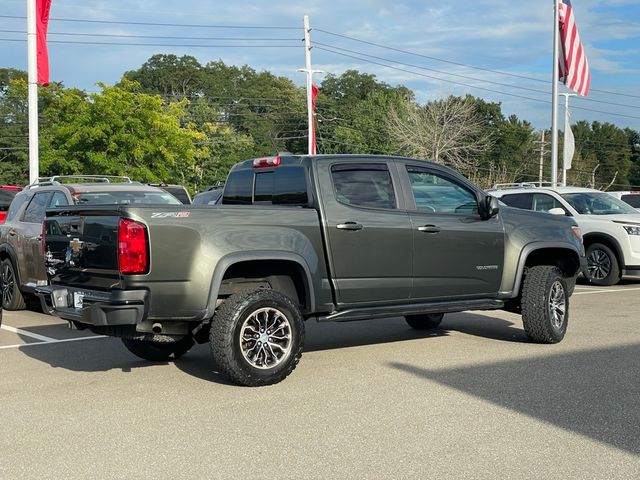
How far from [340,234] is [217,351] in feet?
5.18

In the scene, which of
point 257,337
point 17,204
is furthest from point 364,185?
point 17,204

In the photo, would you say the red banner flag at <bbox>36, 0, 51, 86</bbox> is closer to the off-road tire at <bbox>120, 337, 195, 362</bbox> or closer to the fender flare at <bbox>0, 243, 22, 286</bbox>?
the fender flare at <bbox>0, 243, 22, 286</bbox>

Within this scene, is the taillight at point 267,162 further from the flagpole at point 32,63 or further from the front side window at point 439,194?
the flagpole at point 32,63

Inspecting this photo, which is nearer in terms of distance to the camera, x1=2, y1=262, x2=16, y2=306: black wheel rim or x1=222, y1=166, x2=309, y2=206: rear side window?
x1=222, y1=166, x2=309, y2=206: rear side window

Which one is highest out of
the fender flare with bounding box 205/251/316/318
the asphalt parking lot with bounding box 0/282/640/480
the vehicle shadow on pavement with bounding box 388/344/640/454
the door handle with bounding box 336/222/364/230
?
the door handle with bounding box 336/222/364/230

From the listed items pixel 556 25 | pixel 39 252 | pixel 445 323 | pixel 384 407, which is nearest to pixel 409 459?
pixel 384 407

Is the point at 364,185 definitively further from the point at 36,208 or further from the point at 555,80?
the point at 555,80

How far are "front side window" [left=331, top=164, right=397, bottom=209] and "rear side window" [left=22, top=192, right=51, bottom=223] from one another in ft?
18.1

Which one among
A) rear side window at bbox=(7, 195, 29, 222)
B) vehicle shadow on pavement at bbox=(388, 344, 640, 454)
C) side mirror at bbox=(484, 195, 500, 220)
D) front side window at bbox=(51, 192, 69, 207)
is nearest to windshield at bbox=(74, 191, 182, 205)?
front side window at bbox=(51, 192, 69, 207)

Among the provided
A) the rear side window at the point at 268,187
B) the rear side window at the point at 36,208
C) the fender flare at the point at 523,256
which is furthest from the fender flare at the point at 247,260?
the rear side window at the point at 36,208

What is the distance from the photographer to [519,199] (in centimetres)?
1617

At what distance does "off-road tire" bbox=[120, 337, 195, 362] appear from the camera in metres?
7.68

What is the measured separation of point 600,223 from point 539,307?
7266 mm

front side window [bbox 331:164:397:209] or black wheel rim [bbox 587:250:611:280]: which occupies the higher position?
front side window [bbox 331:164:397:209]
